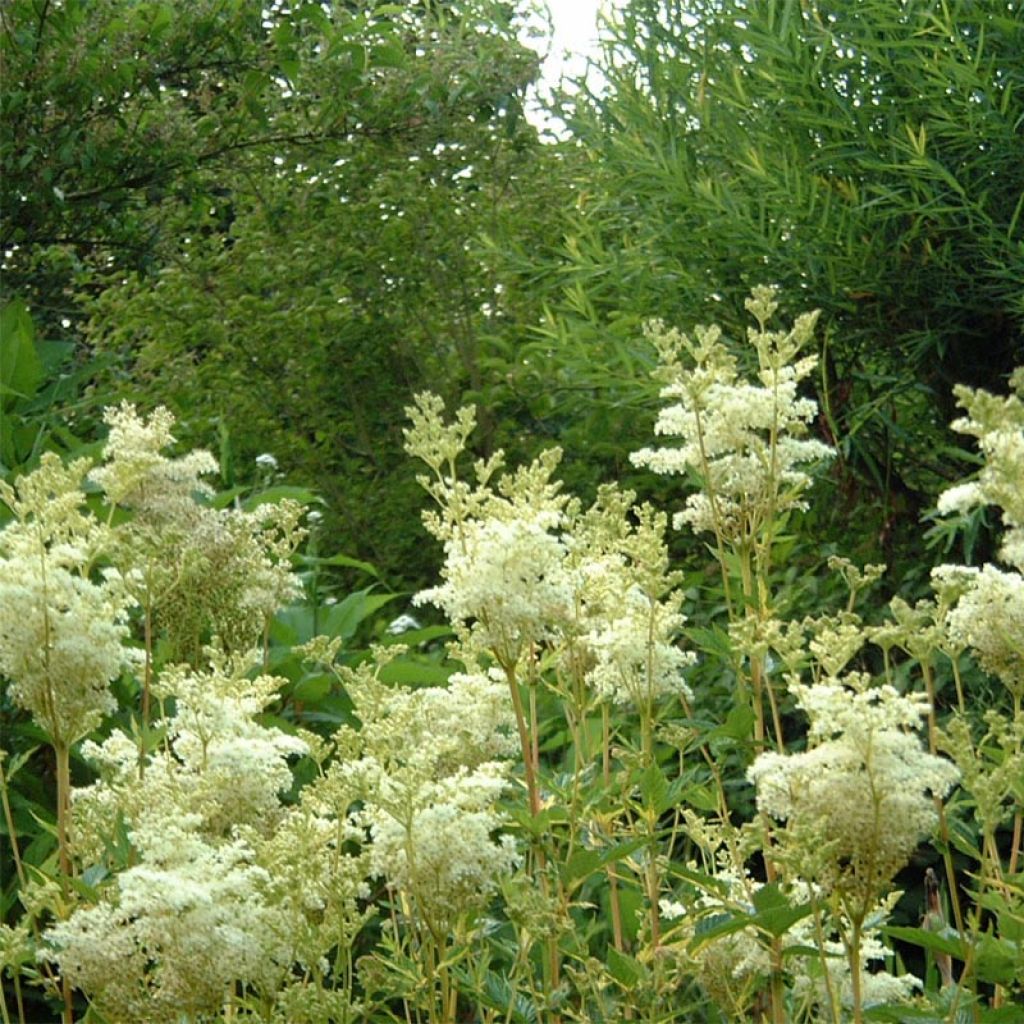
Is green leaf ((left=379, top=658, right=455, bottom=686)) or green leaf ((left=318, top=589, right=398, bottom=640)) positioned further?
green leaf ((left=318, top=589, right=398, bottom=640))

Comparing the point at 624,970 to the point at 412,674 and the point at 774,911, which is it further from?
the point at 412,674

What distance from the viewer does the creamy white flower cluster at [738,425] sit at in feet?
6.55

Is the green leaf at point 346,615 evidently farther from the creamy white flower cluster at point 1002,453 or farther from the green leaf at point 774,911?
the creamy white flower cluster at point 1002,453

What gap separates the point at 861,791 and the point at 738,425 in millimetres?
709

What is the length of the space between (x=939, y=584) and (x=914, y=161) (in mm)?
2230

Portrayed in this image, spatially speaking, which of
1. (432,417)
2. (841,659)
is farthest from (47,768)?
(841,659)

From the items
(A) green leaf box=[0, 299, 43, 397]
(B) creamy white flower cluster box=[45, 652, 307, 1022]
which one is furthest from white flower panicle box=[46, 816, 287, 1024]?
(A) green leaf box=[0, 299, 43, 397]

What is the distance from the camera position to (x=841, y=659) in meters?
1.52

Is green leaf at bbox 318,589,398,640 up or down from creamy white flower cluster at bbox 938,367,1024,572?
down

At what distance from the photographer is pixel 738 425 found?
202 cm

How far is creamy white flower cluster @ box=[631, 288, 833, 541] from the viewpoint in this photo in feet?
6.55

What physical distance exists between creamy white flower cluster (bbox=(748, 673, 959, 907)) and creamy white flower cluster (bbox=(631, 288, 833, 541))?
0.58 metres

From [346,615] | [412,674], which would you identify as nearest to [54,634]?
[412,674]

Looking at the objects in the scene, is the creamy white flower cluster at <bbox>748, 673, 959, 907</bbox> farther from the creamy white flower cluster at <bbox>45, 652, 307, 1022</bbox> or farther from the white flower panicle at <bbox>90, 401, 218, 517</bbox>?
the white flower panicle at <bbox>90, 401, 218, 517</bbox>
